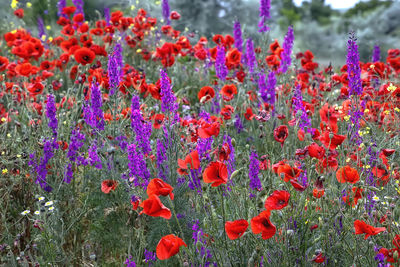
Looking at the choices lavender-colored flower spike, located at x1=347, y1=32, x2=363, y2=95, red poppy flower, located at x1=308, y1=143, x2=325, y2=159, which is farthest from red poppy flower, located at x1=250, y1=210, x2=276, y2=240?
lavender-colored flower spike, located at x1=347, y1=32, x2=363, y2=95

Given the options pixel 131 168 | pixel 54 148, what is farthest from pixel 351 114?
pixel 54 148

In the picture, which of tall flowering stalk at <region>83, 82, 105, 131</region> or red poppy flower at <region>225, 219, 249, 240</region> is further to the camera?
tall flowering stalk at <region>83, 82, 105, 131</region>

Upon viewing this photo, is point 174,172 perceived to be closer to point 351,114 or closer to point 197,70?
point 351,114

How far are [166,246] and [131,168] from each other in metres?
0.79

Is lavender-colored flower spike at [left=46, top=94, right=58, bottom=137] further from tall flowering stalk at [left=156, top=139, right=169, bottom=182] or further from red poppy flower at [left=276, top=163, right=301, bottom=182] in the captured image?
red poppy flower at [left=276, top=163, right=301, bottom=182]

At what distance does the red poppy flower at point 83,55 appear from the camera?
3.40 metres

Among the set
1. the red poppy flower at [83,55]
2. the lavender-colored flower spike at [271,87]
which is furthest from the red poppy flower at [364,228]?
the red poppy flower at [83,55]

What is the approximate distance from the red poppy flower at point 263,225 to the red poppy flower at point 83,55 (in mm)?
2291

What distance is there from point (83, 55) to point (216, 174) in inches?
83.4

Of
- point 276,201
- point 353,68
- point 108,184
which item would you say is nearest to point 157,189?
point 276,201

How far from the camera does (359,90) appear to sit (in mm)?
2406

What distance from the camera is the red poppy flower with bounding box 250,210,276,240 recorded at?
1626 millimetres

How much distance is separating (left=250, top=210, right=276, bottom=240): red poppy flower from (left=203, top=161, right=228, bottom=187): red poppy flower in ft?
0.61

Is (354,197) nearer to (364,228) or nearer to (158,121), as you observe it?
(364,228)
